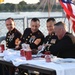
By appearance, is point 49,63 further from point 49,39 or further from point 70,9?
point 70,9

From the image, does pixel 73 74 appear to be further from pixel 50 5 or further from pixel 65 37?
pixel 50 5

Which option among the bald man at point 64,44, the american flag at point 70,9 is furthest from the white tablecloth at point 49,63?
the american flag at point 70,9

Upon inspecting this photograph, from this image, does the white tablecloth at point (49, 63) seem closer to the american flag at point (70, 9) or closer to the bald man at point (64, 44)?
the bald man at point (64, 44)

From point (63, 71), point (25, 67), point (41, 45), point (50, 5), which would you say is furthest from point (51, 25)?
point (63, 71)

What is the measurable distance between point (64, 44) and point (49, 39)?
87 cm

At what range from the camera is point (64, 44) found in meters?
5.38

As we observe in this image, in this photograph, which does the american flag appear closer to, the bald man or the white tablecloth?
the bald man

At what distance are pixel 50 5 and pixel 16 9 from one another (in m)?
3.63

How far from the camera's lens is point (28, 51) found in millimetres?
5328

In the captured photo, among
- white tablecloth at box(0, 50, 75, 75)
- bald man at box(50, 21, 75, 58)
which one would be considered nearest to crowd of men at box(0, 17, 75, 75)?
bald man at box(50, 21, 75, 58)

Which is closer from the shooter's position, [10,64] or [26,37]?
[10,64]

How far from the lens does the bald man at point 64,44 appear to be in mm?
5387

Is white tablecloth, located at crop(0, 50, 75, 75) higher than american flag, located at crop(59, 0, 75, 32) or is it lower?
lower

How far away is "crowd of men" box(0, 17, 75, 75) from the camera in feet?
17.7
